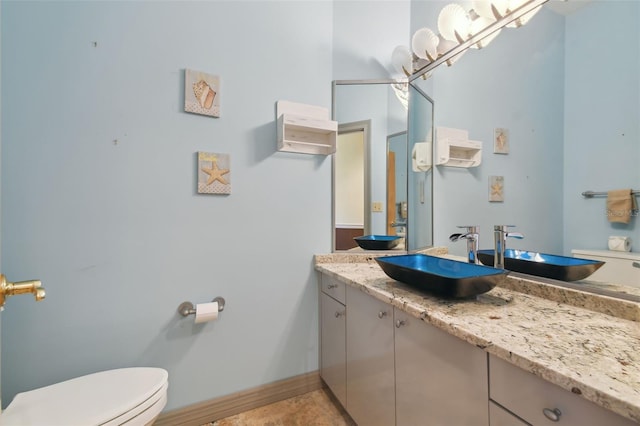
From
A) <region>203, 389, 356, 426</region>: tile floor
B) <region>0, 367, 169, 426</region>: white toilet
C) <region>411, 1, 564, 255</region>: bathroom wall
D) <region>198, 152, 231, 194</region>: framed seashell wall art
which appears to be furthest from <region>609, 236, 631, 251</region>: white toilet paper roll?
<region>0, 367, 169, 426</region>: white toilet

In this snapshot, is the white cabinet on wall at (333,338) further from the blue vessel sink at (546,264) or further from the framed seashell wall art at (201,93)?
the framed seashell wall art at (201,93)

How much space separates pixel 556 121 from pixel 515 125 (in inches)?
6.5

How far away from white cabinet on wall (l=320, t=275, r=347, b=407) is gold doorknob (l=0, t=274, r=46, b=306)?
1.17 metres

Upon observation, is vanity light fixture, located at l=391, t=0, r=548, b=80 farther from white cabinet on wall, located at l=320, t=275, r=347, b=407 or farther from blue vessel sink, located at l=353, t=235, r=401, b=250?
white cabinet on wall, located at l=320, t=275, r=347, b=407

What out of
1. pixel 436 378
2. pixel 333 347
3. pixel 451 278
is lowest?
pixel 333 347

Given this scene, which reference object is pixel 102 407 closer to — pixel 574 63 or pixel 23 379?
pixel 23 379

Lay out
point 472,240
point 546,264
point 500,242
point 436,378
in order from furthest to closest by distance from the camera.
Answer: point 472,240, point 500,242, point 546,264, point 436,378

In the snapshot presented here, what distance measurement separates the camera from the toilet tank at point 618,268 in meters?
0.88

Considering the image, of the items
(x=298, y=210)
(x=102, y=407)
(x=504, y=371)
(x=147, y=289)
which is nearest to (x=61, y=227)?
(x=147, y=289)

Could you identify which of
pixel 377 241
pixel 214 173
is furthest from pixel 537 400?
pixel 214 173

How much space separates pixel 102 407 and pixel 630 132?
1997 mm

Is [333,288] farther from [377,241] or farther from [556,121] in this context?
[556,121]

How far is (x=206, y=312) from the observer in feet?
4.45

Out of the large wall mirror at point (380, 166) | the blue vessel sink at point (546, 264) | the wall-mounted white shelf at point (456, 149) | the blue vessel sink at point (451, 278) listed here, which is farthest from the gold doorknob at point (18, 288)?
the wall-mounted white shelf at point (456, 149)
